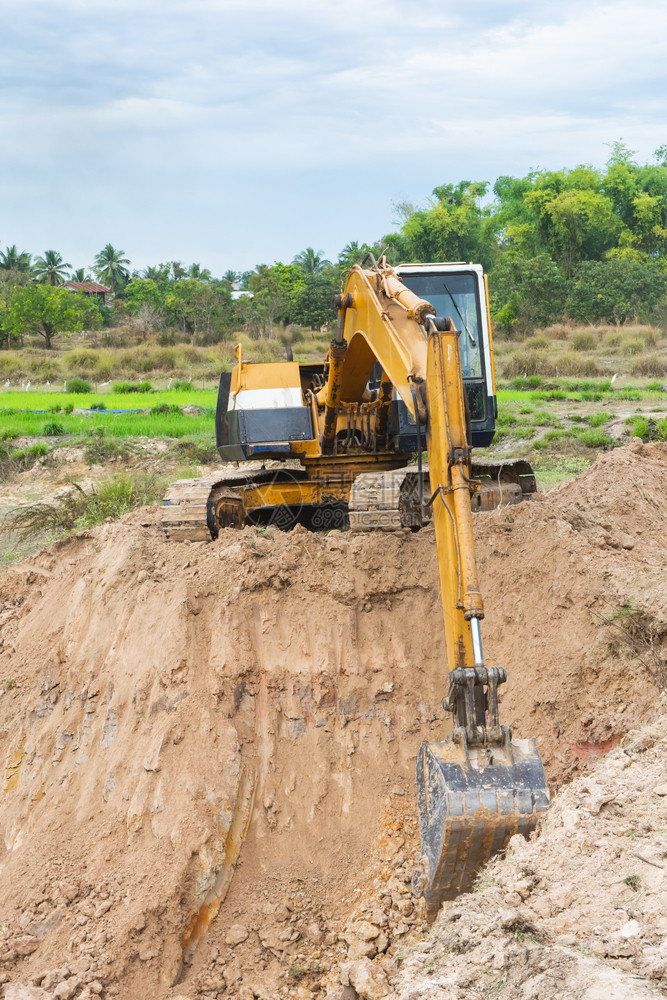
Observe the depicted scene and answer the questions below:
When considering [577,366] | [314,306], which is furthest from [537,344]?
[314,306]

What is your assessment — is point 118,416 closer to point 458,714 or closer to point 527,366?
point 527,366

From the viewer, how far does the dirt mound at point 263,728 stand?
513 cm

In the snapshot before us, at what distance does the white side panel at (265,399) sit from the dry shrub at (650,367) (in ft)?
66.2

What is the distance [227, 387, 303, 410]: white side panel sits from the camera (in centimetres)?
894

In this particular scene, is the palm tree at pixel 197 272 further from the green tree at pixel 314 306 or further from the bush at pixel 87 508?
the bush at pixel 87 508

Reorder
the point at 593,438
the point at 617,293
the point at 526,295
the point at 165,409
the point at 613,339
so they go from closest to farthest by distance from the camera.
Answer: the point at 593,438 → the point at 165,409 → the point at 613,339 → the point at 617,293 → the point at 526,295

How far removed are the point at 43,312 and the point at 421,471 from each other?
44554 mm

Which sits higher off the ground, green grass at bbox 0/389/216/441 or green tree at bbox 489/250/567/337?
green tree at bbox 489/250/567/337

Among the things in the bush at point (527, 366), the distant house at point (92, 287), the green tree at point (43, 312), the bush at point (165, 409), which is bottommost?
the bush at point (527, 366)

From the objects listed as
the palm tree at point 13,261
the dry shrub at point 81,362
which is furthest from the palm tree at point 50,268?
the dry shrub at point 81,362

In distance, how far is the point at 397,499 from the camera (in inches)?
290

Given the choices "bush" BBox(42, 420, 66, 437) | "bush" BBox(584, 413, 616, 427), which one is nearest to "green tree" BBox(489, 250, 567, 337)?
A: "bush" BBox(584, 413, 616, 427)

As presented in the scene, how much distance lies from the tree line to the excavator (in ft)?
102

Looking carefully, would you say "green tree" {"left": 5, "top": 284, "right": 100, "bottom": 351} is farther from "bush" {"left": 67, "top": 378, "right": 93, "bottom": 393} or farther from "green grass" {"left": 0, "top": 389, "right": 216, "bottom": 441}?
"green grass" {"left": 0, "top": 389, "right": 216, "bottom": 441}
